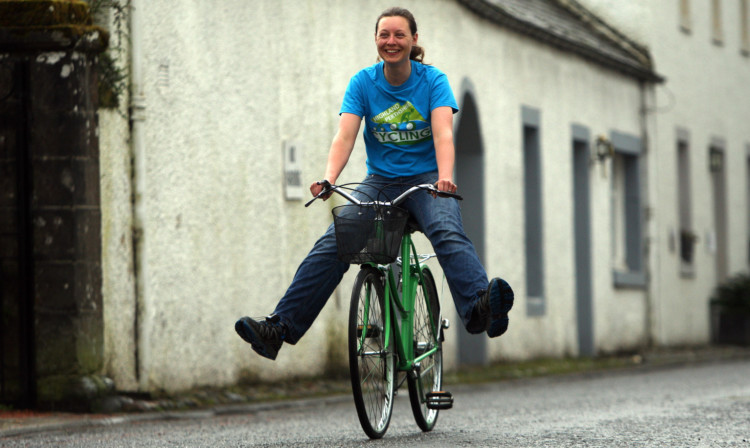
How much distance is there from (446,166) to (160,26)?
14.9 feet

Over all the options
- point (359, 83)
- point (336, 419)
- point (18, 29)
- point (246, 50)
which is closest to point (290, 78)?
point (246, 50)

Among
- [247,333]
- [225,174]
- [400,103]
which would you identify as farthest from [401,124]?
[225,174]

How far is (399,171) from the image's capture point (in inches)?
293

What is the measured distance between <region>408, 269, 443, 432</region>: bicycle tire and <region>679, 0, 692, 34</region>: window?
678 inches

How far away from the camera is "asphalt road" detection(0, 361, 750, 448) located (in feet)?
24.7

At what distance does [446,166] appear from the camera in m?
7.06

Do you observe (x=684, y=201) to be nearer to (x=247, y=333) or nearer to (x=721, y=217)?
(x=721, y=217)

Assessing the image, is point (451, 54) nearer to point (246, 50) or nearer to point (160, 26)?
point (246, 50)

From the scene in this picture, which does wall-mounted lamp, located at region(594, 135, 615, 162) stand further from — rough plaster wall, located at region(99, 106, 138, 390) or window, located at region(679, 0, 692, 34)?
rough plaster wall, located at region(99, 106, 138, 390)

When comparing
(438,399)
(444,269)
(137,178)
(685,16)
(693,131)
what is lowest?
(438,399)

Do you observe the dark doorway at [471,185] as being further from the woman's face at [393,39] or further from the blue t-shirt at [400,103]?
the woman's face at [393,39]

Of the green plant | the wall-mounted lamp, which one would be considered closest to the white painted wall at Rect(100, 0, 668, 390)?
the wall-mounted lamp

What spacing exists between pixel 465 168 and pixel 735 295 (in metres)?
9.86

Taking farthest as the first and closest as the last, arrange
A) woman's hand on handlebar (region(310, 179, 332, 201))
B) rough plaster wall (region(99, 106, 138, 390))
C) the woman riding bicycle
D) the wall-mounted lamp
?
1. the wall-mounted lamp
2. rough plaster wall (region(99, 106, 138, 390))
3. the woman riding bicycle
4. woman's hand on handlebar (region(310, 179, 332, 201))
